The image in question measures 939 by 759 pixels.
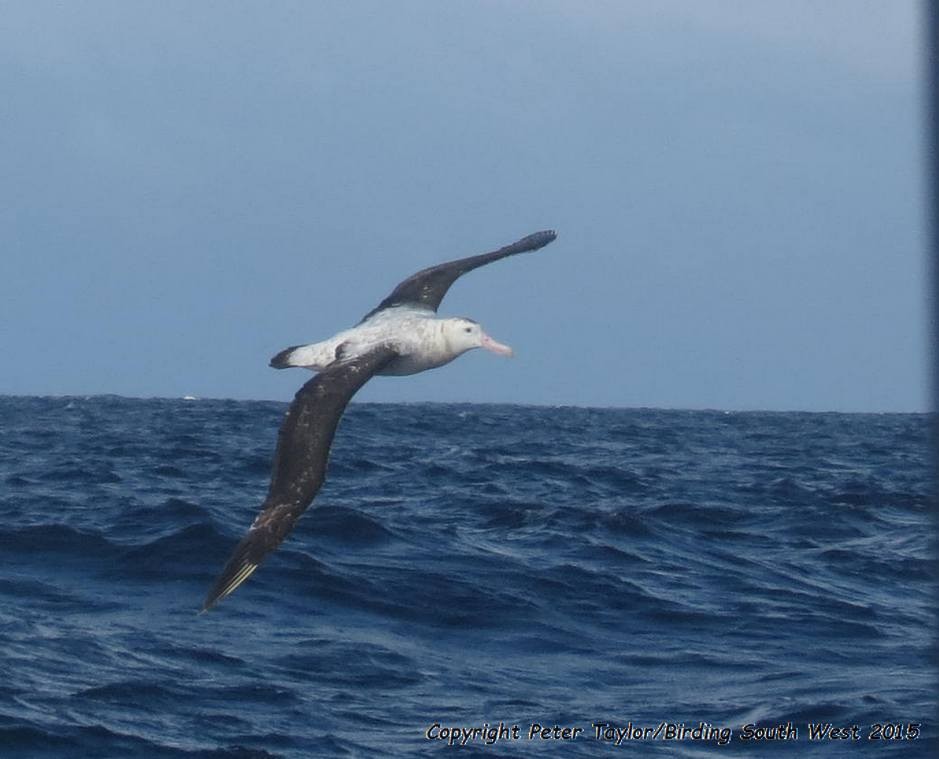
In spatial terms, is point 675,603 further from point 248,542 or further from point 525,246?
point 248,542

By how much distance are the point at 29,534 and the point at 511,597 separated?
480 cm

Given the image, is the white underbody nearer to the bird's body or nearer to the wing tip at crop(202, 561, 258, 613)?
the bird's body

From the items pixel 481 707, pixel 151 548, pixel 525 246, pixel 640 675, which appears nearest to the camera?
pixel 481 707

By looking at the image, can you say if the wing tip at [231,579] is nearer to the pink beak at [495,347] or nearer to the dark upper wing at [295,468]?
the dark upper wing at [295,468]

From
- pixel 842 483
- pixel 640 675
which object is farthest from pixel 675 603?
pixel 842 483

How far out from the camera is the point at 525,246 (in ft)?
37.5

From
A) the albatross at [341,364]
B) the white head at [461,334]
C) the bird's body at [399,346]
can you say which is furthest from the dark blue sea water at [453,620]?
the white head at [461,334]

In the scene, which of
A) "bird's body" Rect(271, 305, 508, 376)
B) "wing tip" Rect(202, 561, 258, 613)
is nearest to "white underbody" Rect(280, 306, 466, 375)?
"bird's body" Rect(271, 305, 508, 376)

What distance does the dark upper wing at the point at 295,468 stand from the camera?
24.8ft

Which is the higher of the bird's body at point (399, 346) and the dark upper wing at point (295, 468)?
the bird's body at point (399, 346)

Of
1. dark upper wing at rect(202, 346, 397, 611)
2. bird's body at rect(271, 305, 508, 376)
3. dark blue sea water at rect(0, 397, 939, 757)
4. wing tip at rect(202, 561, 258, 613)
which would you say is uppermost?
bird's body at rect(271, 305, 508, 376)

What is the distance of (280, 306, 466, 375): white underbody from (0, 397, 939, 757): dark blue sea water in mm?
2159

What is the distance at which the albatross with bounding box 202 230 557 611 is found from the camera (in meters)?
7.68

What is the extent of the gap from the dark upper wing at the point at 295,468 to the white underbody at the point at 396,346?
0.88 meters
